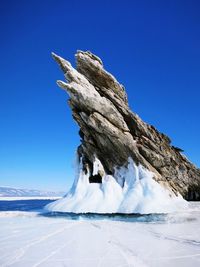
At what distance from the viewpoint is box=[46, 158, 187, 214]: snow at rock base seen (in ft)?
79.9

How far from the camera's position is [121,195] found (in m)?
26.5

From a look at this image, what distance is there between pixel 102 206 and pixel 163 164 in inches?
366

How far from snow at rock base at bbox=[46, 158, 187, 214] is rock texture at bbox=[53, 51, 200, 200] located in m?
1.08

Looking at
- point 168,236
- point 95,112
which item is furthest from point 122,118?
point 168,236

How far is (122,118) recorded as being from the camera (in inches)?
1174

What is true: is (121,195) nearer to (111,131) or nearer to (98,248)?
(111,131)

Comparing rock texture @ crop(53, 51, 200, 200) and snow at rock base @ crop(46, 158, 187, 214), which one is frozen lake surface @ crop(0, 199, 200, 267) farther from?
rock texture @ crop(53, 51, 200, 200)

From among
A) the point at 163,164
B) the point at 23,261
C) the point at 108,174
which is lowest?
the point at 23,261

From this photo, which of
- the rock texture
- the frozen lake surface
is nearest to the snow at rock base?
the rock texture

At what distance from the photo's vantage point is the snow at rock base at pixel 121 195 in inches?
959

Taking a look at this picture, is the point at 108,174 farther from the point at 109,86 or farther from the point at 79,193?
the point at 109,86

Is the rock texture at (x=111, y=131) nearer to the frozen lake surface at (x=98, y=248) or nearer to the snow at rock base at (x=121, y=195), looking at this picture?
the snow at rock base at (x=121, y=195)

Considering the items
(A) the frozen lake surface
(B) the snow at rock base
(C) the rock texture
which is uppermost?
(C) the rock texture

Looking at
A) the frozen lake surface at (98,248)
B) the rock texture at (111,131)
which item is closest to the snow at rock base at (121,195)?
the rock texture at (111,131)
